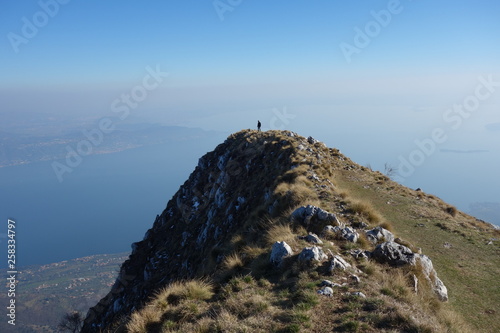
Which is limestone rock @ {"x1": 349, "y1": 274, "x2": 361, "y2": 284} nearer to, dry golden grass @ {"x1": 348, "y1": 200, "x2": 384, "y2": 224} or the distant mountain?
dry golden grass @ {"x1": 348, "y1": 200, "x2": 384, "y2": 224}

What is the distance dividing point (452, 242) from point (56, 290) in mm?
A: 177654

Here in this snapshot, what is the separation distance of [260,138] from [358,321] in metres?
37.8

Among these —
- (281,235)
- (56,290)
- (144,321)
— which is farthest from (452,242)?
(56,290)

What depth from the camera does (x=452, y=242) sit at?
52.2ft

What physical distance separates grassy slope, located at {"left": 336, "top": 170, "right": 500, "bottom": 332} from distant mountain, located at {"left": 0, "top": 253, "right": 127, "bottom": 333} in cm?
10380

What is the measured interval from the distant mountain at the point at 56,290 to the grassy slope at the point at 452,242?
4087 inches

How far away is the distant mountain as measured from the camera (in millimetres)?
107812

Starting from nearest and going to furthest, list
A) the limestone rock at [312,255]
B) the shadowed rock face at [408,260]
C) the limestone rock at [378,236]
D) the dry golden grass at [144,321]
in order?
the dry golden grass at [144,321]
the shadowed rock face at [408,260]
the limestone rock at [312,255]
the limestone rock at [378,236]

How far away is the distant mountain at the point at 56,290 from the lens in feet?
354

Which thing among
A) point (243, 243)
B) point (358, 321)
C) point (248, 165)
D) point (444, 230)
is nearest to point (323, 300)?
point (358, 321)

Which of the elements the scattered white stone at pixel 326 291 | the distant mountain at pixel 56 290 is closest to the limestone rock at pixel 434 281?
the scattered white stone at pixel 326 291

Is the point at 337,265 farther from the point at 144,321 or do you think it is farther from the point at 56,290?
the point at 56,290

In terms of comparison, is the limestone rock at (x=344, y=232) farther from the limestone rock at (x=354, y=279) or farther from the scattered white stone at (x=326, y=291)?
the scattered white stone at (x=326, y=291)

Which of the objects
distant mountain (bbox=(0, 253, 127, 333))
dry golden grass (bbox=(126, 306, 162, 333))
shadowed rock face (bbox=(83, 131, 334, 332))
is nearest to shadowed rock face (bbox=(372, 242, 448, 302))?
shadowed rock face (bbox=(83, 131, 334, 332))
